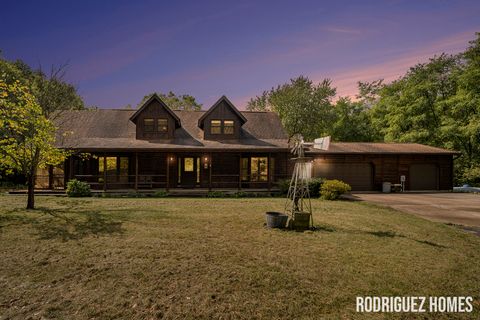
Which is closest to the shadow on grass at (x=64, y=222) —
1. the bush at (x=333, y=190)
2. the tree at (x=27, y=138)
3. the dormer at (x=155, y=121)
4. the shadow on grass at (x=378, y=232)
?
the tree at (x=27, y=138)

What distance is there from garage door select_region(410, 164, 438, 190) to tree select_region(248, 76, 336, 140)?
1701 cm

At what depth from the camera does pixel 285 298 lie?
4824 millimetres

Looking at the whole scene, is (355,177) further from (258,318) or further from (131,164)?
(258,318)

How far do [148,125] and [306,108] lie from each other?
83.8 ft

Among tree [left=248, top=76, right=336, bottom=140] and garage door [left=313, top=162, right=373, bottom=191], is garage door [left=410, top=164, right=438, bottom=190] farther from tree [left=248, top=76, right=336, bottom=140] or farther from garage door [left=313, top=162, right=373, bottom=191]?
tree [left=248, top=76, right=336, bottom=140]

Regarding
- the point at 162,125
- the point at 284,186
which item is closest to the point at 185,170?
the point at 162,125

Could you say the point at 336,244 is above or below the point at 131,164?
below

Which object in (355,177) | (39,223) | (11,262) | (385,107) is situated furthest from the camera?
(385,107)

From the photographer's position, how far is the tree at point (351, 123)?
4191 cm

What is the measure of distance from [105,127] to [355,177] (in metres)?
23.3

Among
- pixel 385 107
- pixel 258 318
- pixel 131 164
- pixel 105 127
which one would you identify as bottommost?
pixel 258 318

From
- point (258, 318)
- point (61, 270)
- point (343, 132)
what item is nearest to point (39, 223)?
point (61, 270)

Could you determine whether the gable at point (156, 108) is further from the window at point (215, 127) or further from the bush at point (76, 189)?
the bush at point (76, 189)

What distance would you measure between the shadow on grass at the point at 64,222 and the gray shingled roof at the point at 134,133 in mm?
7508
